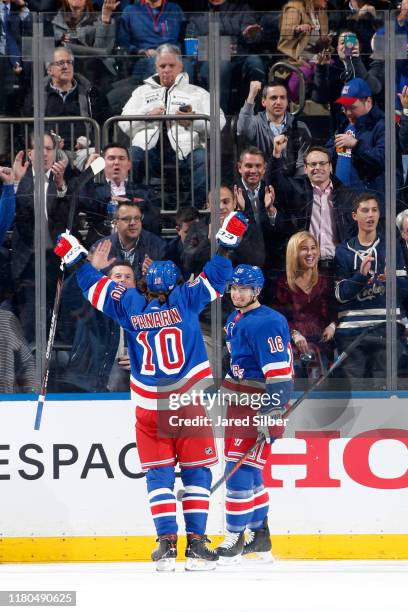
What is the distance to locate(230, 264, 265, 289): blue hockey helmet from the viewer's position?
480 centimetres

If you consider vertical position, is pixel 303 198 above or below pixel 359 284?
above

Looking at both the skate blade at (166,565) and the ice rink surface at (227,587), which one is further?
the skate blade at (166,565)

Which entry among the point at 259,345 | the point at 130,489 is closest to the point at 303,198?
the point at 259,345

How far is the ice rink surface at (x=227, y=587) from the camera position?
14.5ft

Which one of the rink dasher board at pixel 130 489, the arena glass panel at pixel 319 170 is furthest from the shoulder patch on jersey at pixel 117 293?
the arena glass panel at pixel 319 170

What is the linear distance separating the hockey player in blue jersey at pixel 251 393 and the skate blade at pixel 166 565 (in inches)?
8.8

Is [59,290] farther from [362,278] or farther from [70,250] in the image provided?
[362,278]

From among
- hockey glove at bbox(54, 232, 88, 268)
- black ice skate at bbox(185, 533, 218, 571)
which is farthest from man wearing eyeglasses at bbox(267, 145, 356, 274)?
black ice skate at bbox(185, 533, 218, 571)

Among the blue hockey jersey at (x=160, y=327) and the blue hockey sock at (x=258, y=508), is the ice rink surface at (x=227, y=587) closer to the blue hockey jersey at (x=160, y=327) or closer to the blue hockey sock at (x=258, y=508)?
the blue hockey sock at (x=258, y=508)

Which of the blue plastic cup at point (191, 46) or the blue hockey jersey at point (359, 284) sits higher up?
the blue plastic cup at point (191, 46)

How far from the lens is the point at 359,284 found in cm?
488

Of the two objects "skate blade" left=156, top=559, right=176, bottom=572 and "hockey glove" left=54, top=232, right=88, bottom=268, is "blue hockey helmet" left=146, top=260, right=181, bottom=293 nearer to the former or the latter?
"hockey glove" left=54, top=232, right=88, bottom=268

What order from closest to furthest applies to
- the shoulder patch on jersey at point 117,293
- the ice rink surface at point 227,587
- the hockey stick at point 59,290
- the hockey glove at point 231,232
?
the ice rink surface at point 227,587 → the hockey glove at point 231,232 → the shoulder patch on jersey at point 117,293 → the hockey stick at point 59,290

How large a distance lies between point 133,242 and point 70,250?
0.99 ft
